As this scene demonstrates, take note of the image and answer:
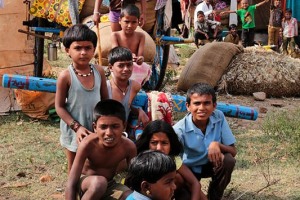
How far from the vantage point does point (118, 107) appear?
3.60 meters

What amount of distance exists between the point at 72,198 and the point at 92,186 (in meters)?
0.14

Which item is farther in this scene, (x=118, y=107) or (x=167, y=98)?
(x=167, y=98)

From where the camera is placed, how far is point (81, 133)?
12.3 feet

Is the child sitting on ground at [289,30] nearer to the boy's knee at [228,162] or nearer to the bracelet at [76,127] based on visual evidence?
the boy's knee at [228,162]

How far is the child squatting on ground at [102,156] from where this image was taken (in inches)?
138

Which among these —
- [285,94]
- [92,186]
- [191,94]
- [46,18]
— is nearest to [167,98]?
[191,94]

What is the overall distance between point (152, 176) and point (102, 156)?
888 millimetres

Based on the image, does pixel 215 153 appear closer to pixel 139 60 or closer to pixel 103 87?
pixel 103 87

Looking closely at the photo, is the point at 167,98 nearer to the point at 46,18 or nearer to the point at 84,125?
the point at 84,125

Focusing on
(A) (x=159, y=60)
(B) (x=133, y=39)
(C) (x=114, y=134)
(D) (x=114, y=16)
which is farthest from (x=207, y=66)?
(C) (x=114, y=134)

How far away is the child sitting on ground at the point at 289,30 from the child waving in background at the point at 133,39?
8903 mm

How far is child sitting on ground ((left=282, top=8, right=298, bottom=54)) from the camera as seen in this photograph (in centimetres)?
1376

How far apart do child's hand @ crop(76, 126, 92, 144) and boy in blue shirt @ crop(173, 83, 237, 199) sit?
0.60 metres

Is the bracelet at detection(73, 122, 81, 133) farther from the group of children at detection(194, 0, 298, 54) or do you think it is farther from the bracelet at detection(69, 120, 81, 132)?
the group of children at detection(194, 0, 298, 54)
